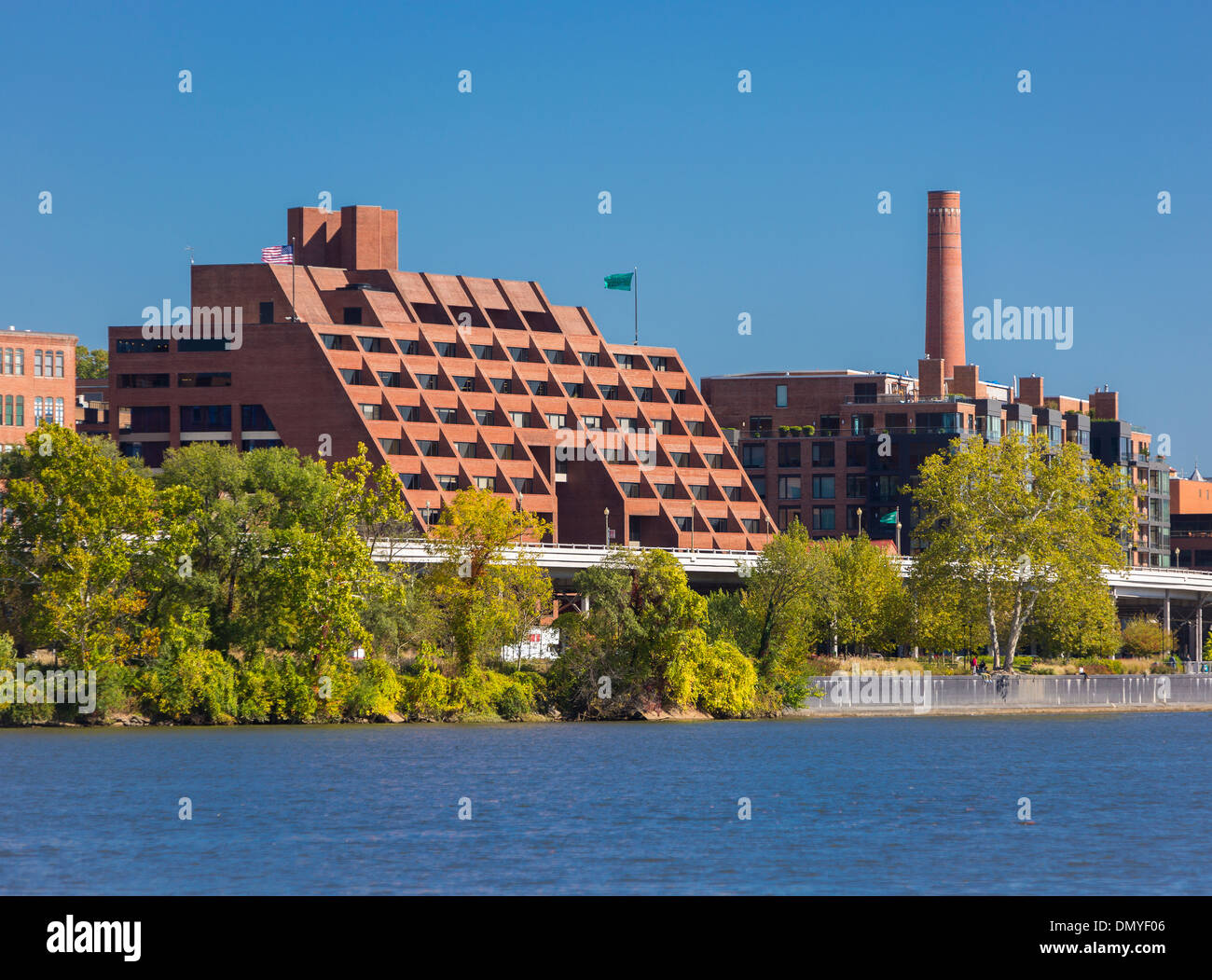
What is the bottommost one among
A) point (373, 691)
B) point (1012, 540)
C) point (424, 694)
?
point (424, 694)

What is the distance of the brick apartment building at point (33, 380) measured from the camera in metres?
165

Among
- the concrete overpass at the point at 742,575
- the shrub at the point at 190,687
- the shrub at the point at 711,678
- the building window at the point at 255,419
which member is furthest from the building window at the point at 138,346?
the shrub at the point at 190,687

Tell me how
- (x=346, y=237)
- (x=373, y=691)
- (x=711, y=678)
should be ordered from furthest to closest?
1. (x=346, y=237)
2. (x=711, y=678)
3. (x=373, y=691)

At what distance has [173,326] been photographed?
16838 cm

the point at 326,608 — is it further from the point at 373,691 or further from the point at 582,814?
the point at 582,814

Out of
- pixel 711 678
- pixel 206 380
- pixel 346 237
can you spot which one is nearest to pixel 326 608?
pixel 711 678

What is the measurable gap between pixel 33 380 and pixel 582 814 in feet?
402

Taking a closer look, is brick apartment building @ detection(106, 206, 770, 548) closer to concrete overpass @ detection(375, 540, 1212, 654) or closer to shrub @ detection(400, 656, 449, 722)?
concrete overpass @ detection(375, 540, 1212, 654)

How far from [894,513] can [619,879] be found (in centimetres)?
12979

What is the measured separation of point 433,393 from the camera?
172 m

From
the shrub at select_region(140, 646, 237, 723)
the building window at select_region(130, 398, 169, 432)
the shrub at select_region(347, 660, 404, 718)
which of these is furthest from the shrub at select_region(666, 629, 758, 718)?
the building window at select_region(130, 398, 169, 432)

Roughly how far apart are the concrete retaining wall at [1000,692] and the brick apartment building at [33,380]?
77904 mm
